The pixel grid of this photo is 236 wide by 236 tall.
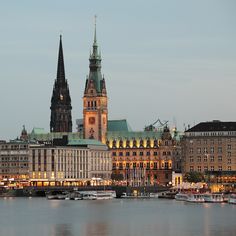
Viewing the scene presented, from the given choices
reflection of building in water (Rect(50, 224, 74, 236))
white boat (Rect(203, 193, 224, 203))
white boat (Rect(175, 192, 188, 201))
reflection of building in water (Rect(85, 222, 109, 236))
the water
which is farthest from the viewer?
white boat (Rect(175, 192, 188, 201))

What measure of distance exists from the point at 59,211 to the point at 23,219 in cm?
1596

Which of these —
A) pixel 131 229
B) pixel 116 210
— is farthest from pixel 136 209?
pixel 131 229

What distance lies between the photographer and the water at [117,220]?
117 metres

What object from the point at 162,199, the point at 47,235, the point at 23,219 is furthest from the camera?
the point at 162,199

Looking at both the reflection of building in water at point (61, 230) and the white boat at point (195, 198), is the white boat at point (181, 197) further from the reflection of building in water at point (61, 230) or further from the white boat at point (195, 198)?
the reflection of building in water at point (61, 230)

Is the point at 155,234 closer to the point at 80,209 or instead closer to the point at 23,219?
the point at 23,219

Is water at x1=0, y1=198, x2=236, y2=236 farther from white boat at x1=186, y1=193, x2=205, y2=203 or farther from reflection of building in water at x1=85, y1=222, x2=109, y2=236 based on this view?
white boat at x1=186, y1=193, x2=205, y2=203

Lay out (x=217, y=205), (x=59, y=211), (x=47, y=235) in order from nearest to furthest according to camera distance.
→ (x=47, y=235) < (x=59, y=211) < (x=217, y=205)

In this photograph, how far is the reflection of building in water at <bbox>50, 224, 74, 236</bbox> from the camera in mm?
113938

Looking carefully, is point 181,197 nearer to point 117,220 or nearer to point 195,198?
point 195,198

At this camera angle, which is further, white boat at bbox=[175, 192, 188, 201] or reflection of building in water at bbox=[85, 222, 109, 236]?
white boat at bbox=[175, 192, 188, 201]

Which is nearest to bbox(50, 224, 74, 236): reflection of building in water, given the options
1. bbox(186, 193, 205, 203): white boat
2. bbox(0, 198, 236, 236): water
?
bbox(0, 198, 236, 236): water

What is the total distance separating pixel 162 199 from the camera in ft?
655

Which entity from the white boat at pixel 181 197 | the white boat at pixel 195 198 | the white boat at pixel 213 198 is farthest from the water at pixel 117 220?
the white boat at pixel 181 197
